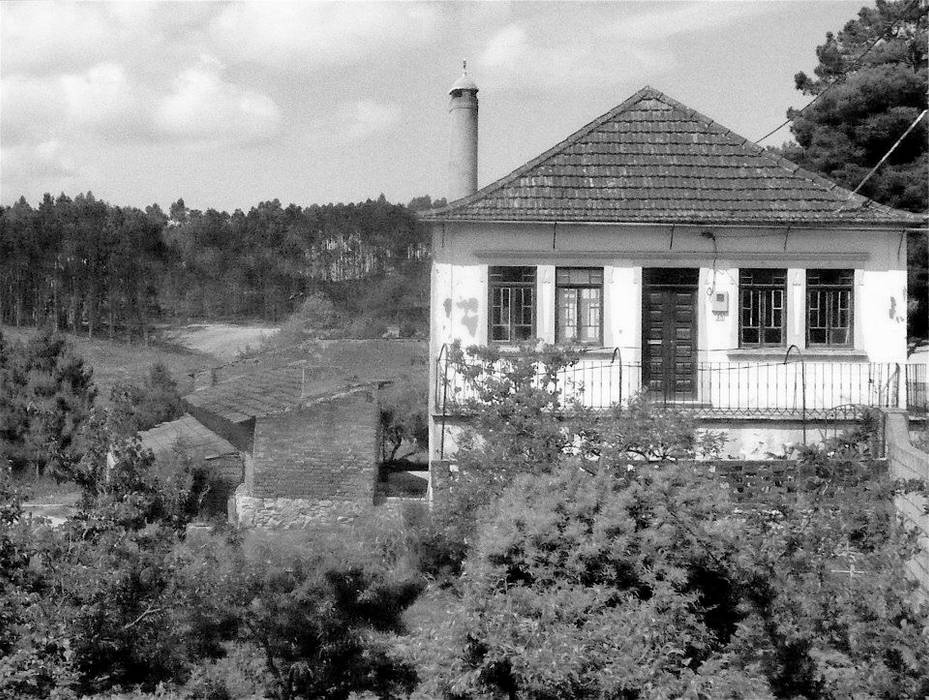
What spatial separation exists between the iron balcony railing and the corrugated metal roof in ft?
7.78

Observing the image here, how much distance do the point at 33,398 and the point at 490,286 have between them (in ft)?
55.6

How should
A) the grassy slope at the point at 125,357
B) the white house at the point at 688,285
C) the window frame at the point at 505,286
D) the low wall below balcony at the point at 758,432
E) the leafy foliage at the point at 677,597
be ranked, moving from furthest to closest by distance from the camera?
1. the grassy slope at the point at 125,357
2. the window frame at the point at 505,286
3. the white house at the point at 688,285
4. the low wall below balcony at the point at 758,432
5. the leafy foliage at the point at 677,597

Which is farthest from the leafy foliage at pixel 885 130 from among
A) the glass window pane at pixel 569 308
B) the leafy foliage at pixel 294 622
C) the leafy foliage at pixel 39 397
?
the leafy foliage at pixel 39 397

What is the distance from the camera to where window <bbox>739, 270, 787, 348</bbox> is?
17.6 meters

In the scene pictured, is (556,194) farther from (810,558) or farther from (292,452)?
(810,558)

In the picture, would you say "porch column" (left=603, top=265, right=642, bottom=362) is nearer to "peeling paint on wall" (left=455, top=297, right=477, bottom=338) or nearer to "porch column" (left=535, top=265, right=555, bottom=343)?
"porch column" (left=535, top=265, right=555, bottom=343)

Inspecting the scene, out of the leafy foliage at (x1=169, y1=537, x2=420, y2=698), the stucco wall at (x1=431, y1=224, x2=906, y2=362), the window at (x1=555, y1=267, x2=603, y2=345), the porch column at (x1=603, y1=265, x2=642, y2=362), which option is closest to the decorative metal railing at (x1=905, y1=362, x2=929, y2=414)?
the stucco wall at (x1=431, y1=224, x2=906, y2=362)

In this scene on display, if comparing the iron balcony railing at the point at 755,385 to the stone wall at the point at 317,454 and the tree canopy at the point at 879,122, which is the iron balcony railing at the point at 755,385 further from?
the tree canopy at the point at 879,122

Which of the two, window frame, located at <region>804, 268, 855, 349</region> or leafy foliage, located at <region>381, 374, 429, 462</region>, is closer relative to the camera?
window frame, located at <region>804, 268, 855, 349</region>

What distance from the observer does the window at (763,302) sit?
Result: 57.6 feet

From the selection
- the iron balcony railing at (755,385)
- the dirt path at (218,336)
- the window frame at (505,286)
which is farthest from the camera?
the dirt path at (218,336)

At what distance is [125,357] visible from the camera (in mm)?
49625

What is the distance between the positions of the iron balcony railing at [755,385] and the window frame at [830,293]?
40 centimetres

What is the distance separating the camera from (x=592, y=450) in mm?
11969
